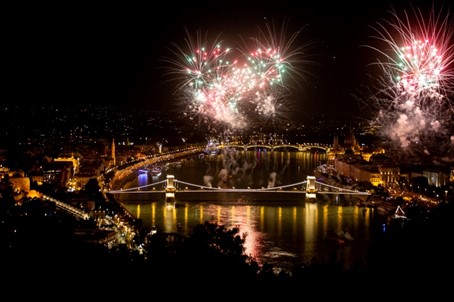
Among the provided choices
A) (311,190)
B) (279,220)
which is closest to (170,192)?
(311,190)

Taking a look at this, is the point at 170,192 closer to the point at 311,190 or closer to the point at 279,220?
the point at 311,190

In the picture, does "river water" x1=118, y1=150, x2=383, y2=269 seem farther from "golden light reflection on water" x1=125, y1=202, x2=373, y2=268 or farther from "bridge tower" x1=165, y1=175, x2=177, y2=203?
"bridge tower" x1=165, y1=175, x2=177, y2=203

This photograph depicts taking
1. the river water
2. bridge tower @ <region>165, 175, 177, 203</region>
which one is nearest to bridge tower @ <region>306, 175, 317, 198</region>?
the river water

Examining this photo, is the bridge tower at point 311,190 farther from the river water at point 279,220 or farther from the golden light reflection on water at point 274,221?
the golden light reflection on water at point 274,221

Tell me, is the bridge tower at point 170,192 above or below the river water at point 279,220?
above

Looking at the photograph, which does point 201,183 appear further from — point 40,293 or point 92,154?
point 40,293

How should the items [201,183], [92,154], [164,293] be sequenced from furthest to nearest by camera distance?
1. [92,154]
2. [201,183]
3. [164,293]

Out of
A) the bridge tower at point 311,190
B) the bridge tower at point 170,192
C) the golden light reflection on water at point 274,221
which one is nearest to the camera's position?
the golden light reflection on water at point 274,221

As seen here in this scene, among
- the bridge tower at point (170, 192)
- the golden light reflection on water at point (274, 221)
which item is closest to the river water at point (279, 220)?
the golden light reflection on water at point (274, 221)

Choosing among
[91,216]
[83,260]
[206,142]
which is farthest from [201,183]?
[206,142]

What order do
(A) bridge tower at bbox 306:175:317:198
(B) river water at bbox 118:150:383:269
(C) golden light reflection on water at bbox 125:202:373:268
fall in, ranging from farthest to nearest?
(A) bridge tower at bbox 306:175:317:198
(C) golden light reflection on water at bbox 125:202:373:268
(B) river water at bbox 118:150:383:269

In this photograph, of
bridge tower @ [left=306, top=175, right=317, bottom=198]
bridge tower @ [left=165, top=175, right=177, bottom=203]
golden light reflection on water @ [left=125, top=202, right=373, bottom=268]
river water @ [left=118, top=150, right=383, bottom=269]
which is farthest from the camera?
bridge tower @ [left=306, top=175, right=317, bottom=198]
